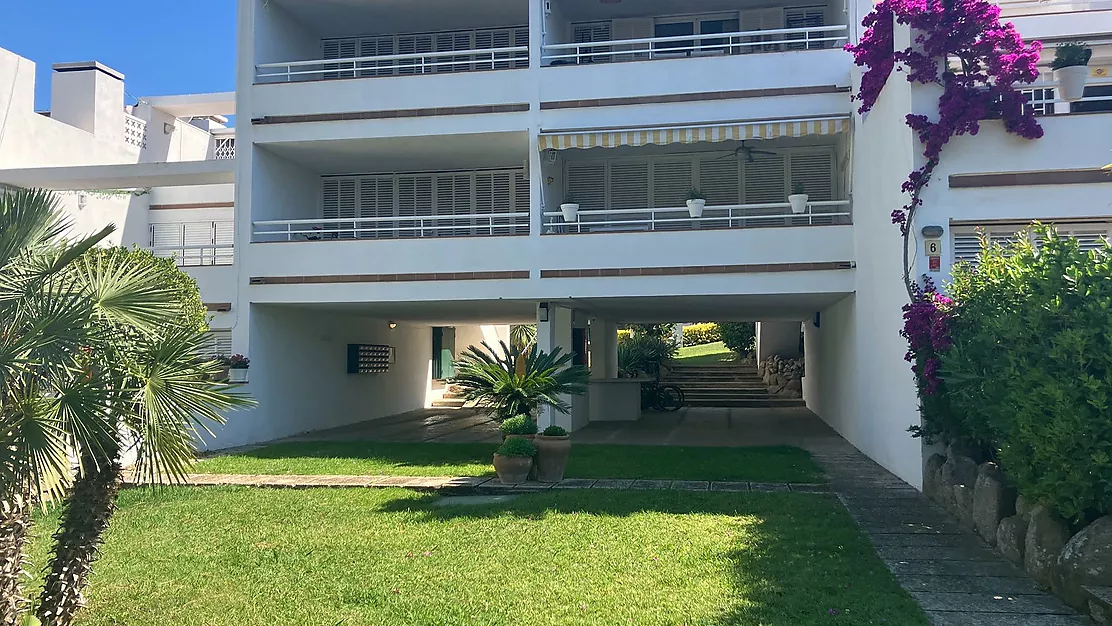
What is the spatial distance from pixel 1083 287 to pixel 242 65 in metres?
15.8

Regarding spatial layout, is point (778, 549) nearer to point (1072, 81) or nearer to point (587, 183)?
point (1072, 81)

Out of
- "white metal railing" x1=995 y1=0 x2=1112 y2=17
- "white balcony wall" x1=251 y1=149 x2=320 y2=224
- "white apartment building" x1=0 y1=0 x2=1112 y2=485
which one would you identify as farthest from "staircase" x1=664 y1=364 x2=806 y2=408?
"white metal railing" x1=995 y1=0 x2=1112 y2=17

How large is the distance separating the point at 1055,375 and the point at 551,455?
6428 millimetres

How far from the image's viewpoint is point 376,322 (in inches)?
915

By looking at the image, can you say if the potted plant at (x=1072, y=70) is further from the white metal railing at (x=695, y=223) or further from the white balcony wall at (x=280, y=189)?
the white balcony wall at (x=280, y=189)

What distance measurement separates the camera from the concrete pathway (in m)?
5.97

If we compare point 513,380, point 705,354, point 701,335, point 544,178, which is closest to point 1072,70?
point 513,380

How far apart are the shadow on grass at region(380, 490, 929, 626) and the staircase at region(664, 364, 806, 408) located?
16753 mm

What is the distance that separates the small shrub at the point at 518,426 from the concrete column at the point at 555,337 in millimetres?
3768

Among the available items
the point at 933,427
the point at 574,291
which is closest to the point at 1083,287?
the point at 933,427

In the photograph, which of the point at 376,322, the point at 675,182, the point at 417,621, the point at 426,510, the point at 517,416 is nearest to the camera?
the point at 417,621

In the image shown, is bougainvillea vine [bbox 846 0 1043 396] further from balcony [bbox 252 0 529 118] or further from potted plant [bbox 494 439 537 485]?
balcony [bbox 252 0 529 118]

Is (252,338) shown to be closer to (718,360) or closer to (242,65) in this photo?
(242,65)

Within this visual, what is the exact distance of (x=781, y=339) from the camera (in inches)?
1254
